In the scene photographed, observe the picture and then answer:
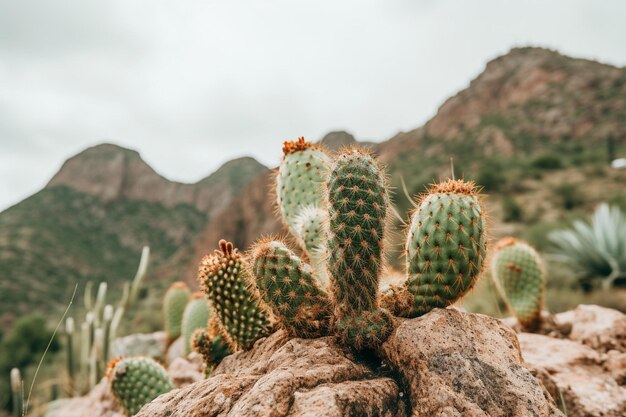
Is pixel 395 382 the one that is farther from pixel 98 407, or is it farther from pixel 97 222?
pixel 97 222

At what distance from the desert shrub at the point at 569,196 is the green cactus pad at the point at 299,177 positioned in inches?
644

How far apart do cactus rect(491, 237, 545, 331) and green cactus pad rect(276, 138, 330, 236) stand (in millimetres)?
1899

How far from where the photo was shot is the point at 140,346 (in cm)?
670

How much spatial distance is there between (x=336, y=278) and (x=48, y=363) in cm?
1321

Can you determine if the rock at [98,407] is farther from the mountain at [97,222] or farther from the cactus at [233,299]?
the mountain at [97,222]

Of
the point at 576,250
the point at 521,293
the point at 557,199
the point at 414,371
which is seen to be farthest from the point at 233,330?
the point at 557,199

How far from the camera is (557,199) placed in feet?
59.2

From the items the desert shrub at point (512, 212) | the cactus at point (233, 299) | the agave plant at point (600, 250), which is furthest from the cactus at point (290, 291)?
the desert shrub at point (512, 212)

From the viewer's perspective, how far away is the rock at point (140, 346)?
651 centimetres

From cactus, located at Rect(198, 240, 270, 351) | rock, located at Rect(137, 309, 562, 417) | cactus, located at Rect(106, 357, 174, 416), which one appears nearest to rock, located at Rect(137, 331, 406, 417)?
rock, located at Rect(137, 309, 562, 417)

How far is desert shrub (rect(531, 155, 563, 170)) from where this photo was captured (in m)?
23.4

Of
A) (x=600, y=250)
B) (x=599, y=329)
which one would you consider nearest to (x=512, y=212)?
(x=600, y=250)

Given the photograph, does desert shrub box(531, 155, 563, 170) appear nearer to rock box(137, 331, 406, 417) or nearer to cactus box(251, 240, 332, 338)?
cactus box(251, 240, 332, 338)

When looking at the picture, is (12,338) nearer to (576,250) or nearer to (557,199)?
(576,250)
